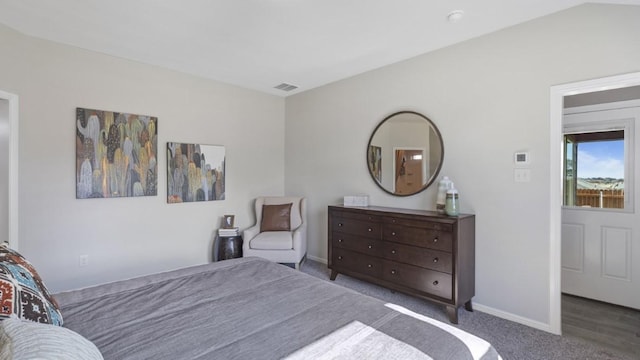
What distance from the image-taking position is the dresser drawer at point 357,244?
3.20 meters

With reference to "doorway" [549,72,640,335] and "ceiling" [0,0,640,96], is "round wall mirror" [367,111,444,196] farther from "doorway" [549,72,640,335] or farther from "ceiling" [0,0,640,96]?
"doorway" [549,72,640,335]

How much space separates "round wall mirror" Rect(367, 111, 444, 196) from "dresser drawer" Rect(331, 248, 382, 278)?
83 cm

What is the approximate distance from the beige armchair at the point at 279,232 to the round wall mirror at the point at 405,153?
1.23 meters

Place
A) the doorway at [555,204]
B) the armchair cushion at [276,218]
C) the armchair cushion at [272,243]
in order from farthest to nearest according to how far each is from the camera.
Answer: the armchair cushion at [276,218]
the armchair cushion at [272,243]
the doorway at [555,204]

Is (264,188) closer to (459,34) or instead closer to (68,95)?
(68,95)

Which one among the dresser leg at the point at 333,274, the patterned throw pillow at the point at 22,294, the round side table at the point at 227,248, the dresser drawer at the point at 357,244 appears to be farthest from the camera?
the round side table at the point at 227,248

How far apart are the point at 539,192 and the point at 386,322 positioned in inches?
80.2

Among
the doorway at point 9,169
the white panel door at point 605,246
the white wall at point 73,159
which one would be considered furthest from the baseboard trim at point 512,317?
the doorway at point 9,169

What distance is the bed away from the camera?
3.66 feet

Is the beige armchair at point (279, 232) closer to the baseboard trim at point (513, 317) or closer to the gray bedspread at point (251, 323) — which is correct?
the gray bedspread at point (251, 323)

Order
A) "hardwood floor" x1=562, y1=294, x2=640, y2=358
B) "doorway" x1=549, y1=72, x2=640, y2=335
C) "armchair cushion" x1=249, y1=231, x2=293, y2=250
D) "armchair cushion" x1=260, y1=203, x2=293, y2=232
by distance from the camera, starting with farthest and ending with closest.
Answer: "armchair cushion" x1=260, y1=203, x2=293, y2=232
"armchair cushion" x1=249, y1=231, x2=293, y2=250
"doorway" x1=549, y1=72, x2=640, y2=335
"hardwood floor" x1=562, y1=294, x2=640, y2=358

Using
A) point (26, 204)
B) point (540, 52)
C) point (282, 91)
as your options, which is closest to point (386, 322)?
point (540, 52)

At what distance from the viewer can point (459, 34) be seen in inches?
111

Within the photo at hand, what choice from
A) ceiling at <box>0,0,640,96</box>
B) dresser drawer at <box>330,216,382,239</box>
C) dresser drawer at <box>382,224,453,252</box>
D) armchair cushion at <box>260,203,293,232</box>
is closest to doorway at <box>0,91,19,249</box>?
ceiling at <box>0,0,640,96</box>
